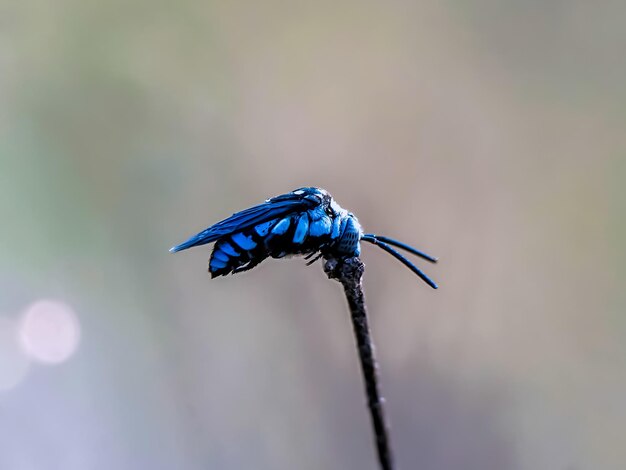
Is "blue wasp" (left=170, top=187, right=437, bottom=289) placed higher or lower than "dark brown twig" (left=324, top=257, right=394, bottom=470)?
higher

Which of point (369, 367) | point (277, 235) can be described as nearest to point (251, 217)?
point (277, 235)

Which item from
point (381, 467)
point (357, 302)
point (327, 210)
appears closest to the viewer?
point (381, 467)

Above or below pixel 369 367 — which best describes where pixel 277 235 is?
above

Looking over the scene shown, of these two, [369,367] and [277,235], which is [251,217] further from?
[369,367]

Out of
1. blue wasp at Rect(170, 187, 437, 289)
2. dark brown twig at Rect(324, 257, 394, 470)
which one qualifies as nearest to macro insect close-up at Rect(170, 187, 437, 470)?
blue wasp at Rect(170, 187, 437, 289)

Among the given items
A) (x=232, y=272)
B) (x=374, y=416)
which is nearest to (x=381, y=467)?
(x=374, y=416)

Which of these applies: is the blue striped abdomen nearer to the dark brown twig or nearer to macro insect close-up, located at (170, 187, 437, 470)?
macro insect close-up, located at (170, 187, 437, 470)

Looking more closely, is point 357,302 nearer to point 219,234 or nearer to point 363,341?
point 363,341
